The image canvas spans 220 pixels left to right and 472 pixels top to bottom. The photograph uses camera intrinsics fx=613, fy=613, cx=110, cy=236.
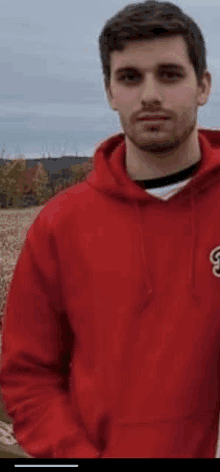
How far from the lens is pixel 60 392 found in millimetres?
2287

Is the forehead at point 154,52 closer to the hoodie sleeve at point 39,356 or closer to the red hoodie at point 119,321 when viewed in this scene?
the red hoodie at point 119,321

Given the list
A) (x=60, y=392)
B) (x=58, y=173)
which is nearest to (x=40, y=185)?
(x=58, y=173)

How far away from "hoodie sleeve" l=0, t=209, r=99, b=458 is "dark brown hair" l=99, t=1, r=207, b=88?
669mm

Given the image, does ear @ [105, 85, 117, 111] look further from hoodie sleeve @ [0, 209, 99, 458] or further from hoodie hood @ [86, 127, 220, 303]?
hoodie sleeve @ [0, 209, 99, 458]

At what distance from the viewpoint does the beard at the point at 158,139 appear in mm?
1924

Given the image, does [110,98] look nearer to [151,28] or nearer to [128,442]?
[151,28]

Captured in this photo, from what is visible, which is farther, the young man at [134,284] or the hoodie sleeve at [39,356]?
the hoodie sleeve at [39,356]

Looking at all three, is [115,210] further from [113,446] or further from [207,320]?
[113,446]

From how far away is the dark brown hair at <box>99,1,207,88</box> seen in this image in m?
1.87

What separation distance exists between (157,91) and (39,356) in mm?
1041

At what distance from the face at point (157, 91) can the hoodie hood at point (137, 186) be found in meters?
0.15

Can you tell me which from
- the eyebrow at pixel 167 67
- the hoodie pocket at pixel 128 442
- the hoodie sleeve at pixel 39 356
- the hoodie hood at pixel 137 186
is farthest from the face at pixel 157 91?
the hoodie pocket at pixel 128 442

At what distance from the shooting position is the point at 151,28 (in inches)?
73.5
